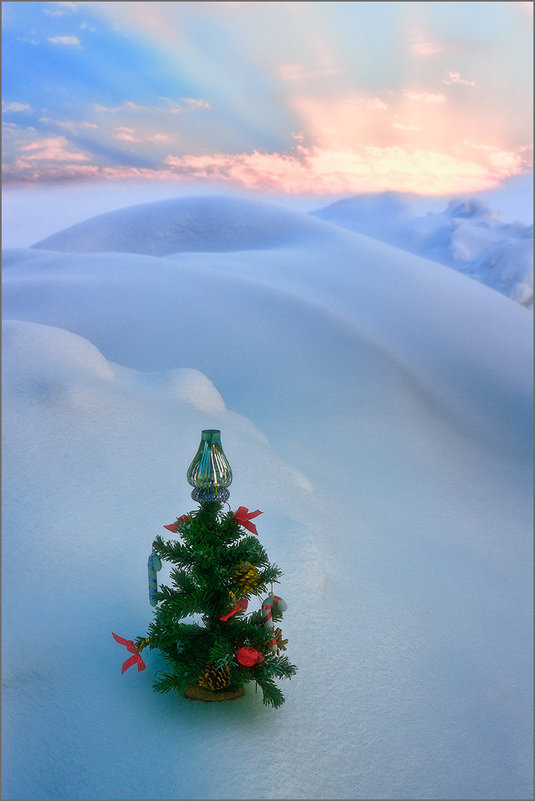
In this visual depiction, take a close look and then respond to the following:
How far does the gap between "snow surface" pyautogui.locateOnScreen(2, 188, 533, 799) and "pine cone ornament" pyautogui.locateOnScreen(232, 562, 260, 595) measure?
577 mm

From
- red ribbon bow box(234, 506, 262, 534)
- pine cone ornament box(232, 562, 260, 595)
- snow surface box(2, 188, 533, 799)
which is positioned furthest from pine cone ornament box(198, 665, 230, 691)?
red ribbon bow box(234, 506, 262, 534)

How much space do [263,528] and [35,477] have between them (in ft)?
5.61

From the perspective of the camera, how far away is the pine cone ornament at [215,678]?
9.25ft

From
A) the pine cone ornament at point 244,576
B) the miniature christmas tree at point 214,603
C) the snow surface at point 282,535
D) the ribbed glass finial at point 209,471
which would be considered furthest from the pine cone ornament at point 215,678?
the ribbed glass finial at point 209,471

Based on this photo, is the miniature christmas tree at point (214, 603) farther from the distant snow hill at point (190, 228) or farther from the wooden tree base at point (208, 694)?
the distant snow hill at point (190, 228)

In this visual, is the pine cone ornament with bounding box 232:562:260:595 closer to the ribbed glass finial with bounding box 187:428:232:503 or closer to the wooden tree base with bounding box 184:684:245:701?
the ribbed glass finial with bounding box 187:428:232:503

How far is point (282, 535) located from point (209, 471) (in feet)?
5.55

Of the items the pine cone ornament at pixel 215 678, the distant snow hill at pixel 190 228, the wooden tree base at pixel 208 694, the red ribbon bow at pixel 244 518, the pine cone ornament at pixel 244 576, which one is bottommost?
the wooden tree base at pixel 208 694

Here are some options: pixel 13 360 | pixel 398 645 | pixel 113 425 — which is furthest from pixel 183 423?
pixel 398 645

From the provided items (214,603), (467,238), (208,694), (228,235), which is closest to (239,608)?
(214,603)

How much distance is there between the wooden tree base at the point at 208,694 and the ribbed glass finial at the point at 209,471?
910mm

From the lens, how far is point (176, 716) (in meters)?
2.77

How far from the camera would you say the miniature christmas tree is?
9.04 ft

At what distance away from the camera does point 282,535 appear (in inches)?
170
